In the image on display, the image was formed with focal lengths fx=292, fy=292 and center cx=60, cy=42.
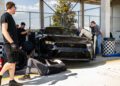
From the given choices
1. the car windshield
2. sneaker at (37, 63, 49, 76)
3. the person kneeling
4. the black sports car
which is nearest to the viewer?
the person kneeling

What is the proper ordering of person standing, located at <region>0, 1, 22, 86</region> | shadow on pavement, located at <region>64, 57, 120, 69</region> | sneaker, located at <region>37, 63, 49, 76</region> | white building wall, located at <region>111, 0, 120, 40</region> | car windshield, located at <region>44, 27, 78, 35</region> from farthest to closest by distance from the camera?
white building wall, located at <region>111, 0, 120, 40</region>, car windshield, located at <region>44, 27, 78, 35</region>, shadow on pavement, located at <region>64, 57, 120, 69</region>, sneaker, located at <region>37, 63, 49, 76</region>, person standing, located at <region>0, 1, 22, 86</region>

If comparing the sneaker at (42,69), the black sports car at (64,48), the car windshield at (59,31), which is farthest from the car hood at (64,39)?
the sneaker at (42,69)

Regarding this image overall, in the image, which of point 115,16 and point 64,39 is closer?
point 64,39

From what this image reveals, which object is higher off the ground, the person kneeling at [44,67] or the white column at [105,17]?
the white column at [105,17]

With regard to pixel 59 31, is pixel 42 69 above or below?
below

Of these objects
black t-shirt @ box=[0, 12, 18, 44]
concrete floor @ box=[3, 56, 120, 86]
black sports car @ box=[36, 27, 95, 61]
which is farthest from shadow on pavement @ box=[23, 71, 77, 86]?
black t-shirt @ box=[0, 12, 18, 44]

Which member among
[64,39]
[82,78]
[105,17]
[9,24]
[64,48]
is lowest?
[82,78]

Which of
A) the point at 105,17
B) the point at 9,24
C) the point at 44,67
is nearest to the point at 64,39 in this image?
the point at 44,67

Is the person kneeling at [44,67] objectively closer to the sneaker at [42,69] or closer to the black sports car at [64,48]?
the sneaker at [42,69]

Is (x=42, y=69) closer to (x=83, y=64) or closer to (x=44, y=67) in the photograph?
(x=44, y=67)

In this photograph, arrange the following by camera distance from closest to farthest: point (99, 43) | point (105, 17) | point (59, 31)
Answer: point (59, 31) → point (99, 43) → point (105, 17)

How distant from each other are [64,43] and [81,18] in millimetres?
17505

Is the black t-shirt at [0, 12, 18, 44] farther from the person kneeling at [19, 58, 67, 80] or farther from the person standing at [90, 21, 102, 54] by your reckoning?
the person standing at [90, 21, 102, 54]

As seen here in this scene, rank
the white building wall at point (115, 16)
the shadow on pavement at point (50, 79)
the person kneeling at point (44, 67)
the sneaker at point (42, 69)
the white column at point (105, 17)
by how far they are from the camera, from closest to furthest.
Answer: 1. the shadow on pavement at point (50, 79)
2. the person kneeling at point (44, 67)
3. the sneaker at point (42, 69)
4. the white column at point (105, 17)
5. the white building wall at point (115, 16)
